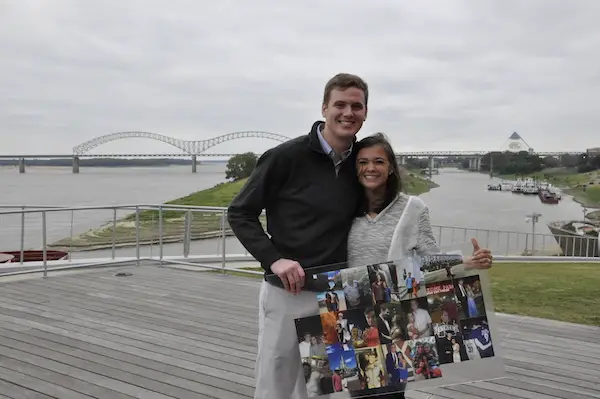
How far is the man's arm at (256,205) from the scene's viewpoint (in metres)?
1.73

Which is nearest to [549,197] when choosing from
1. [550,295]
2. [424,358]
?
[550,295]

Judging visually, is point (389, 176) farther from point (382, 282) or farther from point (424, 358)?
point (424, 358)

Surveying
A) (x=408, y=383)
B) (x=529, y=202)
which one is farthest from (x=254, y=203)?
(x=529, y=202)

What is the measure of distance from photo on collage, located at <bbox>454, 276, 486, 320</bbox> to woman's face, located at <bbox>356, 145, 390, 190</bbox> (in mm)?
421

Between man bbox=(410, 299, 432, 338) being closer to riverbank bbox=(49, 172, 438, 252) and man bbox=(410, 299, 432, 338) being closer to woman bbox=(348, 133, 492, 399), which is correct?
woman bbox=(348, 133, 492, 399)

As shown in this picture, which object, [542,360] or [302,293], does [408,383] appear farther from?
[542,360]

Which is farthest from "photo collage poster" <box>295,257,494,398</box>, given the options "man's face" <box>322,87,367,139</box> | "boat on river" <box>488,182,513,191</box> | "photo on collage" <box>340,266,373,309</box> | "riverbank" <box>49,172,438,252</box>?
"boat on river" <box>488,182,513,191</box>

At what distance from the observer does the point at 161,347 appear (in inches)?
150

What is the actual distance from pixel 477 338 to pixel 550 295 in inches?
199

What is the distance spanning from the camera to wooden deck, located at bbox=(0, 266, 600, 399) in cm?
312

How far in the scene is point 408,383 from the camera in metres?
1.73

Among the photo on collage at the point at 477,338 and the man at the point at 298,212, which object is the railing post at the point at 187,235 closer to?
the man at the point at 298,212

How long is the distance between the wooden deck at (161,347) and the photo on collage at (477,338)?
1.47 meters

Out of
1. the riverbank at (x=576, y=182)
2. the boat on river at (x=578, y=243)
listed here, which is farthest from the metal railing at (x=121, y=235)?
the riverbank at (x=576, y=182)
